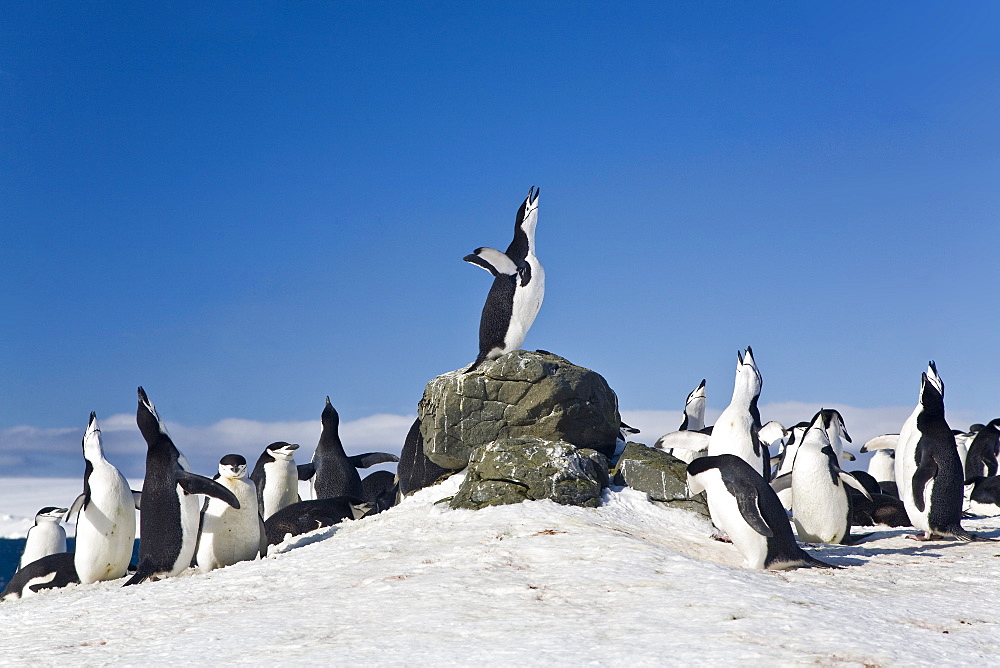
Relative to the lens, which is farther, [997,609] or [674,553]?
[674,553]

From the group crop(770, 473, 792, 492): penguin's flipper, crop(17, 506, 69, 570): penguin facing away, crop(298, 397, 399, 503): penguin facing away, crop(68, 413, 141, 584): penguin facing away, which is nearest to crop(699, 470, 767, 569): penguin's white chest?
crop(770, 473, 792, 492): penguin's flipper

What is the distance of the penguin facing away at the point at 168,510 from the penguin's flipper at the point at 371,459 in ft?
19.3

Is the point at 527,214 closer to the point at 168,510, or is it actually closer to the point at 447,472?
the point at 447,472

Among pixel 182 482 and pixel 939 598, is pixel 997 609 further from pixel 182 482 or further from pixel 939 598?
pixel 182 482

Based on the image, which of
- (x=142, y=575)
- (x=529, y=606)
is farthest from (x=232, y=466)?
(x=529, y=606)

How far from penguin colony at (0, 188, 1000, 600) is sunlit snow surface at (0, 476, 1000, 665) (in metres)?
0.48

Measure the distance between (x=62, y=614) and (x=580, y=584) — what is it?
345 centimetres

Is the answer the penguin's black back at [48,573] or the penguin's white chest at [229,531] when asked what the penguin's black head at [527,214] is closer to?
the penguin's white chest at [229,531]

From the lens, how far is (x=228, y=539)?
790 cm

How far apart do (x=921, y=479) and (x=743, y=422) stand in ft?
5.92

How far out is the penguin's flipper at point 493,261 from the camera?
1022 centimetres

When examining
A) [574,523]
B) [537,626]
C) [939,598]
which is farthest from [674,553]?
[537,626]

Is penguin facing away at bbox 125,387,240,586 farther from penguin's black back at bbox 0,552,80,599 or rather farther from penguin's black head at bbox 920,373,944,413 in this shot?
penguin's black head at bbox 920,373,944,413

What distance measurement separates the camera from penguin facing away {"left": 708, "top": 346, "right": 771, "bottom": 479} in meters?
9.84
